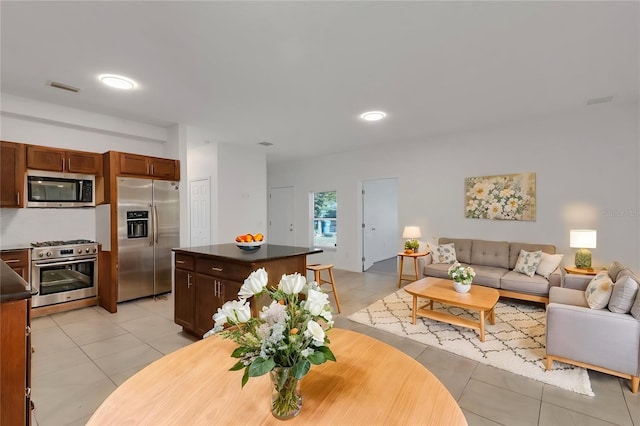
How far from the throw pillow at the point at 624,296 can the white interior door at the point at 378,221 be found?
13.8 feet

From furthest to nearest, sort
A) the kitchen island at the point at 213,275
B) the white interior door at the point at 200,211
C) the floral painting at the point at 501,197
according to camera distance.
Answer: the white interior door at the point at 200,211, the floral painting at the point at 501,197, the kitchen island at the point at 213,275

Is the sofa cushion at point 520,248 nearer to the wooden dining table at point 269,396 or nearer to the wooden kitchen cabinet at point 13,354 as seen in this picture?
the wooden dining table at point 269,396

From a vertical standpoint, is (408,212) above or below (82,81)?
below

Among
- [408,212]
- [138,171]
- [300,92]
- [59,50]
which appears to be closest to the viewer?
[59,50]

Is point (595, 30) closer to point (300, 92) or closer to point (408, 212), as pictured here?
point (300, 92)

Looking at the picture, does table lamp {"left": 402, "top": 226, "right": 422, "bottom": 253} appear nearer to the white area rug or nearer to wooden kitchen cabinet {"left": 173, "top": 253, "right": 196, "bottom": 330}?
the white area rug

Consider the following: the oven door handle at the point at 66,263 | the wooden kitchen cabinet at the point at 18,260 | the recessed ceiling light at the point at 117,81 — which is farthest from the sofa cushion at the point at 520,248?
the wooden kitchen cabinet at the point at 18,260

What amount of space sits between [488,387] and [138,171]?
15.6 feet

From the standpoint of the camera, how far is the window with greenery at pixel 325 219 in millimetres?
6934

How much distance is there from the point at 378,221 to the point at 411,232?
2166mm

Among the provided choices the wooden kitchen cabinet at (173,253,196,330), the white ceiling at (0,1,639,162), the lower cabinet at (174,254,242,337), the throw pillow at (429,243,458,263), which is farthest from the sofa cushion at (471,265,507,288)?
the wooden kitchen cabinet at (173,253,196,330)

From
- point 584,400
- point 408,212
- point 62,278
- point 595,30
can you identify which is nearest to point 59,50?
point 62,278

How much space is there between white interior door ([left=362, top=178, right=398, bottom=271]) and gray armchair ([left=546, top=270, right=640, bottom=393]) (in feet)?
13.6

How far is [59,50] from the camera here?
2.45 m
